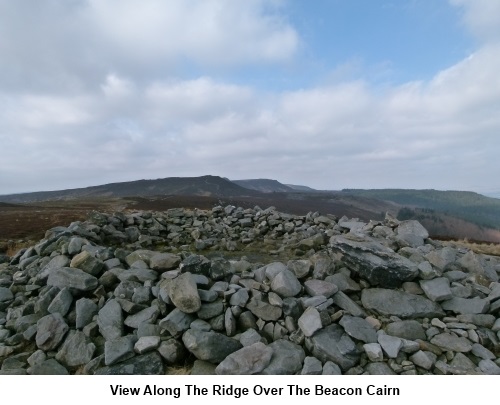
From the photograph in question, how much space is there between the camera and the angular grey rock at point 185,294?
20.2ft

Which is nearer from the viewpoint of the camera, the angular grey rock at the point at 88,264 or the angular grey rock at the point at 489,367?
the angular grey rock at the point at 489,367

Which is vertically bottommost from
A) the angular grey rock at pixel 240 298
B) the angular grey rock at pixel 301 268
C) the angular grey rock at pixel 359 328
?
the angular grey rock at pixel 359 328

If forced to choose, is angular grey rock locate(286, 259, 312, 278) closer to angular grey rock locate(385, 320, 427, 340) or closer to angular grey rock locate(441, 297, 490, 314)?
angular grey rock locate(385, 320, 427, 340)

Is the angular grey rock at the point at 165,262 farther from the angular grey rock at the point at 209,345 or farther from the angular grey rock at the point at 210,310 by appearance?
the angular grey rock at the point at 209,345

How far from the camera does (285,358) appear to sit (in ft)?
17.8

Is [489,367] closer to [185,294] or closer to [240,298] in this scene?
[240,298]

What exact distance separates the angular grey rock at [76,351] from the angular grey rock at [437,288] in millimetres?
7015

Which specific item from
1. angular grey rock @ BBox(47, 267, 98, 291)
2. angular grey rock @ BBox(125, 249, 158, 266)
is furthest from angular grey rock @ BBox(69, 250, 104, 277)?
angular grey rock @ BBox(125, 249, 158, 266)

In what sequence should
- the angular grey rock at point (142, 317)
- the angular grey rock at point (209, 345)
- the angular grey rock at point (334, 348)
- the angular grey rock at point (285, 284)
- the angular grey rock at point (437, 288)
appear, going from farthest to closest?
the angular grey rock at point (437, 288) → the angular grey rock at point (285, 284) → the angular grey rock at point (142, 317) → the angular grey rock at point (209, 345) → the angular grey rock at point (334, 348)

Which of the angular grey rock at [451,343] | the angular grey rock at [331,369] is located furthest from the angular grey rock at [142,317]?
the angular grey rock at [451,343]

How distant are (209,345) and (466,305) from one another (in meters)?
5.42

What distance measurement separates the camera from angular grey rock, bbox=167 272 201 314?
6.16m
